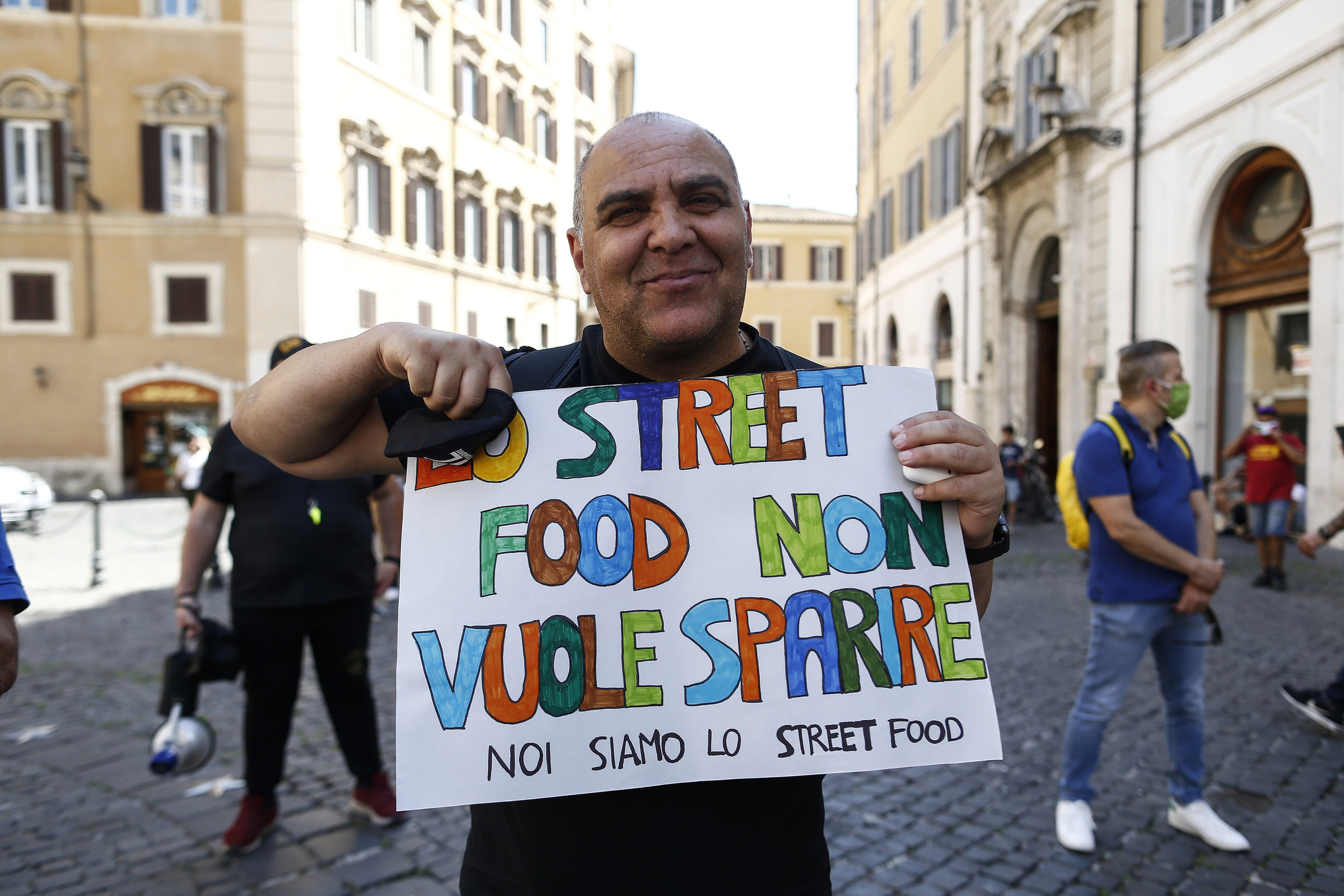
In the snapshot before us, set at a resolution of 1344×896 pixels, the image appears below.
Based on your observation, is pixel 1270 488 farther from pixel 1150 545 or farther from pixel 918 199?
pixel 918 199

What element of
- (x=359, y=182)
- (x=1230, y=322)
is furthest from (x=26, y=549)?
(x=1230, y=322)

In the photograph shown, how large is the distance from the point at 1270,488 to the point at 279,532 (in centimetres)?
865

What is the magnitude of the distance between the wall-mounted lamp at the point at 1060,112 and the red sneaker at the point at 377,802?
563 inches

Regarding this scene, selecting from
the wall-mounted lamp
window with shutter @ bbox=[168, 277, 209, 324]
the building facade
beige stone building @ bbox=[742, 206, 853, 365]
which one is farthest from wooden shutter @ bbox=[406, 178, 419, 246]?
beige stone building @ bbox=[742, 206, 853, 365]

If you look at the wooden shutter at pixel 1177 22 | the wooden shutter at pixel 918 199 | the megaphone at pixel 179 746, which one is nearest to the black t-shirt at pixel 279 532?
the megaphone at pixel 179 746

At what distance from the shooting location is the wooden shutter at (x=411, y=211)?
79.1 feet

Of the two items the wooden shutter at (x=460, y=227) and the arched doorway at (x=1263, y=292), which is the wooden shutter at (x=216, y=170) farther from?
the arched doorway at (x=1263, y=292)

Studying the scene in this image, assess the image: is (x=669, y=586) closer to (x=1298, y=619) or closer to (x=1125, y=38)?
(x=1298, y=619)

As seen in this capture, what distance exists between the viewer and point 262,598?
354cm

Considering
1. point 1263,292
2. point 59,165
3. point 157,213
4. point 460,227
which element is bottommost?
point 1263,292

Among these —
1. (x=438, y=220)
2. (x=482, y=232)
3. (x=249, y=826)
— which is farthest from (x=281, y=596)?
(x=482, y=232)

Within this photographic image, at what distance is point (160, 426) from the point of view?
71.4 feet

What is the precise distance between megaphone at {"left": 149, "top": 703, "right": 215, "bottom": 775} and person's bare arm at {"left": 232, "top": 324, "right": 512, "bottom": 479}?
8.35 feet

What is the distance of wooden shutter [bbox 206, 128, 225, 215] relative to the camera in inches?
838
